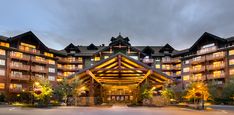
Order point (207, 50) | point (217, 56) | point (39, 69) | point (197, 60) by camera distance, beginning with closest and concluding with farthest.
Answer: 1. point (217, 56)
2. point (207, 50)
3. point (39, 69)
4. point (197, 60)

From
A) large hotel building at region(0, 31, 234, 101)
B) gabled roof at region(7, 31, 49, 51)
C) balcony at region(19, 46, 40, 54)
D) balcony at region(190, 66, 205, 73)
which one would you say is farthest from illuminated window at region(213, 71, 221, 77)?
balcony at region(19, 46, 40, 54)

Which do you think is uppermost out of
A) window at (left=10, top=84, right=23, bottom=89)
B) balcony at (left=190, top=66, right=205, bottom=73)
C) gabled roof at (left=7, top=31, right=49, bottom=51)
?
gabled roof at (left=7, top=31, right=49, bottom=51)

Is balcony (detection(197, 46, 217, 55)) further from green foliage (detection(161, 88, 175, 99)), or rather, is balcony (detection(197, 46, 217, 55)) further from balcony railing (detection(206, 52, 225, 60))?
green foliage (detection(161, 88, 175, 99))

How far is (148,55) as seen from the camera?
114 m

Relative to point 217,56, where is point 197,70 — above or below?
below

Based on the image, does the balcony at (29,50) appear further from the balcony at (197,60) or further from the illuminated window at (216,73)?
the illuminated window at (216,73)

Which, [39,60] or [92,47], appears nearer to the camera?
[39,60]

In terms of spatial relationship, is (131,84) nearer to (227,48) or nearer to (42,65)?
(227,48)

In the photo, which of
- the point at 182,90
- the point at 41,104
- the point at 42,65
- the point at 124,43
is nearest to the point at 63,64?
the point at 42,65

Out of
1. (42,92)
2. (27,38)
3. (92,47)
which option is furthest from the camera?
(92,47)

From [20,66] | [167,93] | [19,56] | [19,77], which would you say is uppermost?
[19,56]

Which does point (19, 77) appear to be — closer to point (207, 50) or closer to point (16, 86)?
point (16, 86)

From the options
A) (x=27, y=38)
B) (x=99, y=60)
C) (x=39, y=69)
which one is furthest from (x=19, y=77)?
(x=99, y=60)

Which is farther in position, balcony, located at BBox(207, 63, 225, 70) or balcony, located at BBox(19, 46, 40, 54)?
balcony, located at BBox(19, 46, 40, 54)
